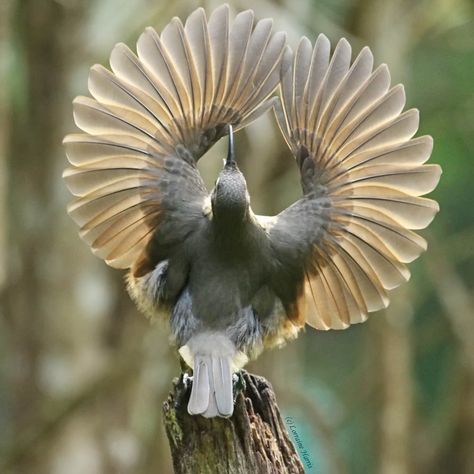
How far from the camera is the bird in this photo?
4.69 m

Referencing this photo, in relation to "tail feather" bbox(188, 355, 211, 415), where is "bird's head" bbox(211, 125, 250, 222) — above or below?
above

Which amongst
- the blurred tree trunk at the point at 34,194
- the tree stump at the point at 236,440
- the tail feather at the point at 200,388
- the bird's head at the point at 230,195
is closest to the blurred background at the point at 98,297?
the blurred tree trunk at the point at 34,194

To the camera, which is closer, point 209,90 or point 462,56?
point 209,90

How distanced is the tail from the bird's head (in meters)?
0.44

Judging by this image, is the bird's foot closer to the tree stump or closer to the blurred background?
the tree stump

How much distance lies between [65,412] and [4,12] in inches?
85.1

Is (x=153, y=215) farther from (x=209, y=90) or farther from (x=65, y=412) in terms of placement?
(x=65, y=412)

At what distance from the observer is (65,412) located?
672 centimetres

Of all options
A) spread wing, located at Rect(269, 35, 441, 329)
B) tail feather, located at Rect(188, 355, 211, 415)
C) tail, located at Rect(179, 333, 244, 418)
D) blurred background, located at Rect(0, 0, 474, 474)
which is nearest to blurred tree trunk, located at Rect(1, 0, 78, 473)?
blurred background, located at Rect(0, 0, 474, 474)

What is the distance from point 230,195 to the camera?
441 centimetres

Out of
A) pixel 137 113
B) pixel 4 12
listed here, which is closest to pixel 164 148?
pixel 137 113

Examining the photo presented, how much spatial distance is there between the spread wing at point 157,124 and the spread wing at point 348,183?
195mm

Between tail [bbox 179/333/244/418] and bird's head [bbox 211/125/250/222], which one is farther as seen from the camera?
bird's head [bbox 211/125/250/222]

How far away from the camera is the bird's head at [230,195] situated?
172 inches
